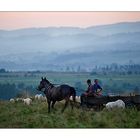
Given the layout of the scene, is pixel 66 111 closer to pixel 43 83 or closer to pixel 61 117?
pixel 61 117

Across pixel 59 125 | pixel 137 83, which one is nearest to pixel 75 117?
pixel 59 125

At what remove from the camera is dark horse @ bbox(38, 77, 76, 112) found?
1125cm

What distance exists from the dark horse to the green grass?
3.6 inches

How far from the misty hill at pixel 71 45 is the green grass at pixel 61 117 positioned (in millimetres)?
601

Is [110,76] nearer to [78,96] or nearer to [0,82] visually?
[78,96]

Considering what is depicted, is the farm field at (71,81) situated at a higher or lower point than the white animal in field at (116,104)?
higher

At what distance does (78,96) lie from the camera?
443 inches

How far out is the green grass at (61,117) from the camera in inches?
438

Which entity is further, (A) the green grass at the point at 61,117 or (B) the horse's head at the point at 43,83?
(B) the horse's head at the point at 43,83

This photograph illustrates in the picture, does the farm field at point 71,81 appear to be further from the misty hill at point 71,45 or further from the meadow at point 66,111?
the misty hill at point 71,45

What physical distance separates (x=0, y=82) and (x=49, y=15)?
1.17 m

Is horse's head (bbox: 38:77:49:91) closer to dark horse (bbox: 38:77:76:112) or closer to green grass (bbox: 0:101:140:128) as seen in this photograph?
dark horse (bbox: 38:77:76:112)

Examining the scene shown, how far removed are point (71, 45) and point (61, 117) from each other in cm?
102

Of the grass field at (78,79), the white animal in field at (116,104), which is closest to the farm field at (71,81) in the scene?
the grass field at (78,79)
